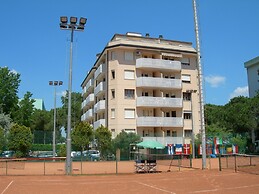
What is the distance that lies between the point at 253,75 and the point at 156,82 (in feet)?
113

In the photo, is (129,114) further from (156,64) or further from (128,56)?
(128,56)

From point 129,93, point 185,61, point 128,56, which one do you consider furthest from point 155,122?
point 185,61

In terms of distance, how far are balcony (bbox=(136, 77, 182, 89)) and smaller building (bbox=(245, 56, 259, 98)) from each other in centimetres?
3027

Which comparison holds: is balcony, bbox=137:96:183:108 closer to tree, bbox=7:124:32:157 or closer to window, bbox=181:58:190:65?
window, bbox=181:58:190:65

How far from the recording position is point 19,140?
1665 inches

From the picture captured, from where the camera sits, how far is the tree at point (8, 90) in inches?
2598

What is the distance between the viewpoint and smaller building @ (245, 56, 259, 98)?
70625 mm

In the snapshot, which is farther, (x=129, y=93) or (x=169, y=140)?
(x=129, y=93)

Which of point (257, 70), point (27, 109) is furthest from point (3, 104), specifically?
point (257, 70)

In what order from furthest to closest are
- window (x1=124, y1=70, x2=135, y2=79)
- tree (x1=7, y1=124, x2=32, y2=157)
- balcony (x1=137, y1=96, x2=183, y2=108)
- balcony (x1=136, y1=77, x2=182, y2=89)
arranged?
window (x1=124, y1=70, x2=135, y2=79) → balcony (x1=136, y1=77, x2=182, y2=89) → balcony (x1=137, y1=96, x2=183, y2=108) → tree (x1=7, y1=124, x2=32, y2=157)

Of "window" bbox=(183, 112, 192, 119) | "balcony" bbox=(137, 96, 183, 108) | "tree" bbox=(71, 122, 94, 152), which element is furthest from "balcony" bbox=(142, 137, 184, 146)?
"tree" bbox=(71, 122, 94, 152)

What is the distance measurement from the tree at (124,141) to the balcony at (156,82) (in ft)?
28.0

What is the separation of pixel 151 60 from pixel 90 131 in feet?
45.3

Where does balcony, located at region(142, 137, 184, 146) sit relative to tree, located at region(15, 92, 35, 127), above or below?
below
